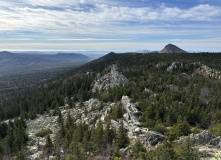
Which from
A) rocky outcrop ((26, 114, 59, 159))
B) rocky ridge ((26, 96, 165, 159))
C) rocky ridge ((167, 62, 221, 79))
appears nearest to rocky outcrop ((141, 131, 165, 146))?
rocky ridge ((26, 96, 165, 159))

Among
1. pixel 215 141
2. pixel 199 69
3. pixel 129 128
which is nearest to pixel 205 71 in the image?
pixel 199 69

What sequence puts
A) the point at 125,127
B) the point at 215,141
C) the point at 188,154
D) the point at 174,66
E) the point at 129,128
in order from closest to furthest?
the point at 188,154
the point at 215,141
the point at 129,128
the point at 125,127
the point at 174,66

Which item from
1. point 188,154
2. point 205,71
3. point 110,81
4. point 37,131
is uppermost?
point 205,71

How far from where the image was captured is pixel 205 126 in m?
48.2

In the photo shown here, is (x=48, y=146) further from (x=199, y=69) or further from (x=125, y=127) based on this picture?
(x=199, y=69)

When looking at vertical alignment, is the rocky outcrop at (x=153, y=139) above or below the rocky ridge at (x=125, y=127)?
above

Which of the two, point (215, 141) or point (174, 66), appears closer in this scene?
point (215, 141)

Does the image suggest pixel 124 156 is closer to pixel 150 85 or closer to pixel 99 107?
pixel 99 107

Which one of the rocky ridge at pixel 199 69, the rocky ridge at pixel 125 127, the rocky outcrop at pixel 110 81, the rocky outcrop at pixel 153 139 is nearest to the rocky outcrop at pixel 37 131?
the rocky ridge at pixel 125 127

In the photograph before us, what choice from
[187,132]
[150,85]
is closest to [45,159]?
[187,132]

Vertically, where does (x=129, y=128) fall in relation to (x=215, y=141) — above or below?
below

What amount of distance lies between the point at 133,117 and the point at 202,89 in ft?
214

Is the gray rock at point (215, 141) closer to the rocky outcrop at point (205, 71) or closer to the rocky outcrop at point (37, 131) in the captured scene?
the rocky outcrop at point (37, 131)

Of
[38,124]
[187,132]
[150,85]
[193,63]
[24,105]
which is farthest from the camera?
[193,63]
